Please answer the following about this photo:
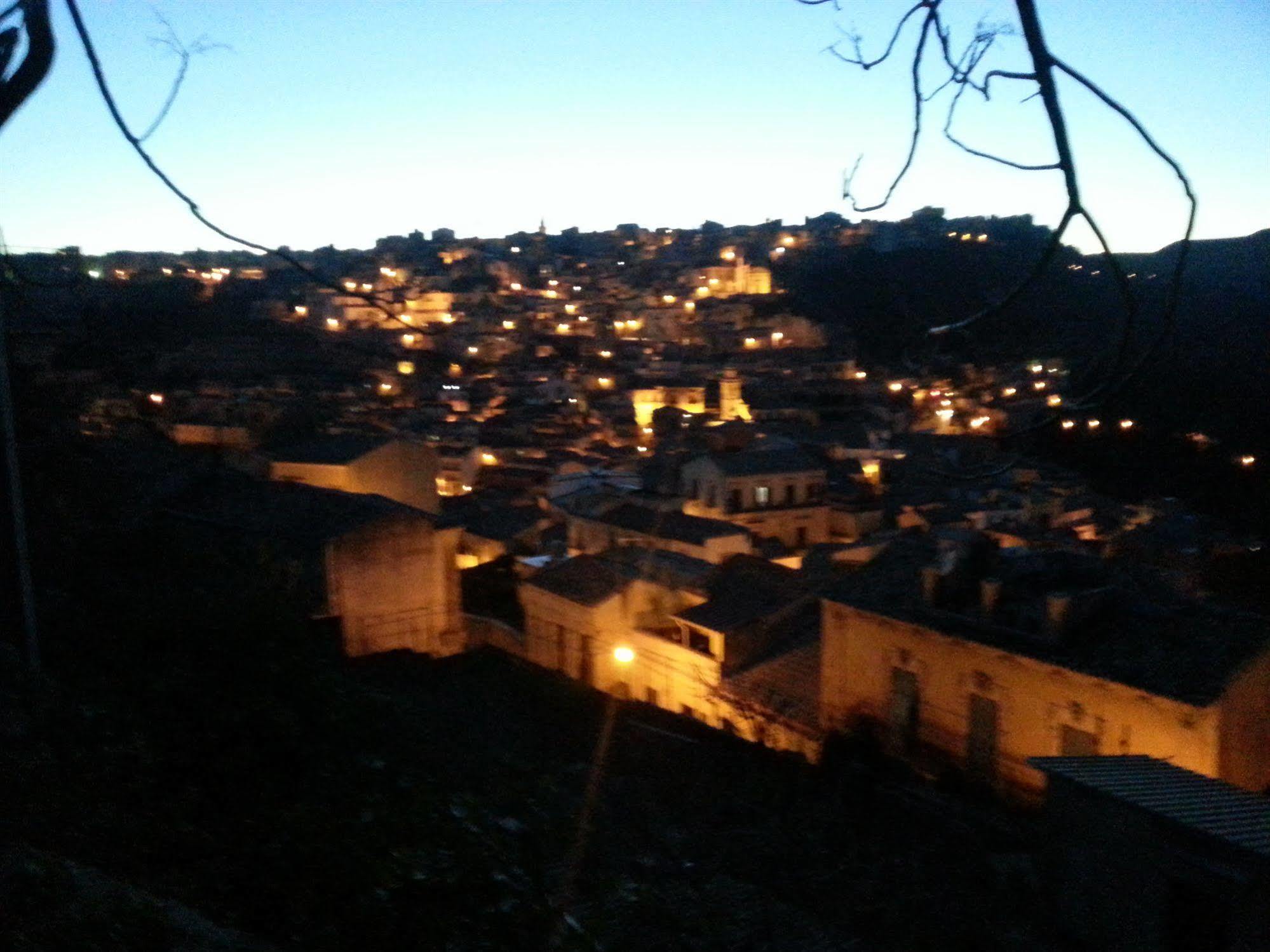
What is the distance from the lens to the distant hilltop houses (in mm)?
8227

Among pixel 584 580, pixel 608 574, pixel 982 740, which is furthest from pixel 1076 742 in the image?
pixel 584 580

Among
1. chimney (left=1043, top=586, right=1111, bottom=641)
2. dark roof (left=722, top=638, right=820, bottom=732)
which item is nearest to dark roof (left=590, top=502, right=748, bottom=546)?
dark roof (left=722, top=638, right=820, bottom=732)

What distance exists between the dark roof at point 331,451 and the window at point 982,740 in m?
9.53

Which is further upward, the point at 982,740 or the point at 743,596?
the point at 743,596

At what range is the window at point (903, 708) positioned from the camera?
30.7 ft

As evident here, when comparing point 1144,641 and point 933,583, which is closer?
point 1144,641

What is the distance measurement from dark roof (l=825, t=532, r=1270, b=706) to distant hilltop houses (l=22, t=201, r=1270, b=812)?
0.03 meters

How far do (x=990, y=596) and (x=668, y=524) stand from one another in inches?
346

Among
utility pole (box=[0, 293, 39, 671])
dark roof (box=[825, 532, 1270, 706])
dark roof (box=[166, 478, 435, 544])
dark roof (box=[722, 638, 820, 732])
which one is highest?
utility pole (box=[0, 293, 39, 671])

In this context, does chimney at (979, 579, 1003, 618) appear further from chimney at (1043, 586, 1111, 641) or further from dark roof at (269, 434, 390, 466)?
dark roof at (269, 434, 390, 466)

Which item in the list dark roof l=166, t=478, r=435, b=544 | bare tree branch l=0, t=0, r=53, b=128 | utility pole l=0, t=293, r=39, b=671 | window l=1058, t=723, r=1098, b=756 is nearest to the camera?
bare tree branch l=0, t=0, r=53, b=128

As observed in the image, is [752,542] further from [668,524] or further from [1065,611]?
[1065,611]

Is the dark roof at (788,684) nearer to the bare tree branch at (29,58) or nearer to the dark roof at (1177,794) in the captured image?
the dark roof at (1177,794)

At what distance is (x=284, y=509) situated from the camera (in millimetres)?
11219
